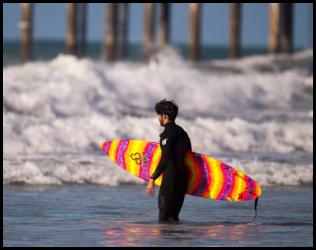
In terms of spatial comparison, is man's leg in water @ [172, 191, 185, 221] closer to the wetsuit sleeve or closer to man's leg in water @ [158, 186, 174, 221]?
man's leg in water @ [158, 186, 174, 221]

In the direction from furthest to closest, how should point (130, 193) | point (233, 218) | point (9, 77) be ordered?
1. point (9, 77)
2. point (130, 193)
3. point (233, 218)

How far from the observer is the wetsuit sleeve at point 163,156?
9.18m

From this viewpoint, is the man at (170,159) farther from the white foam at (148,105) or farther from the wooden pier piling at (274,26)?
the wooden pier piling at (274,26)

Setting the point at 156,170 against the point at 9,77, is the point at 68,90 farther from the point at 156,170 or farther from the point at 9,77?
the point at 156,170

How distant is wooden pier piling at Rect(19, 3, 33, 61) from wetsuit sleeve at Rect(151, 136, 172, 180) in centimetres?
2079

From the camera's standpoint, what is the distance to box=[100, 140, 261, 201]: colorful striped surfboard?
974 centimetres

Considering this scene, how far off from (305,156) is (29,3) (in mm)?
14887

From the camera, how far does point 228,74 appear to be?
28547mm

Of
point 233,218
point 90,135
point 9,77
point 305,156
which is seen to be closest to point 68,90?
point 9,77

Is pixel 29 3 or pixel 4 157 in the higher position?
pixel 29 3

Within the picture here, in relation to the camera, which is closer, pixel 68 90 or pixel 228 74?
pixel 68 90

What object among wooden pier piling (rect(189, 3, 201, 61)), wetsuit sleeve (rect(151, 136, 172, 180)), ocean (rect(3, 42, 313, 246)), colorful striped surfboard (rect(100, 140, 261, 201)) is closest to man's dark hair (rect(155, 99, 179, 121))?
wetsuit sleeve (rect(151, 136, 172, 180))

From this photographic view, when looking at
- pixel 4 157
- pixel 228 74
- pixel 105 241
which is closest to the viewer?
pixel 105 241

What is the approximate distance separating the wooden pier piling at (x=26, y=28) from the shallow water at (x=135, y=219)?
57.9 feet
